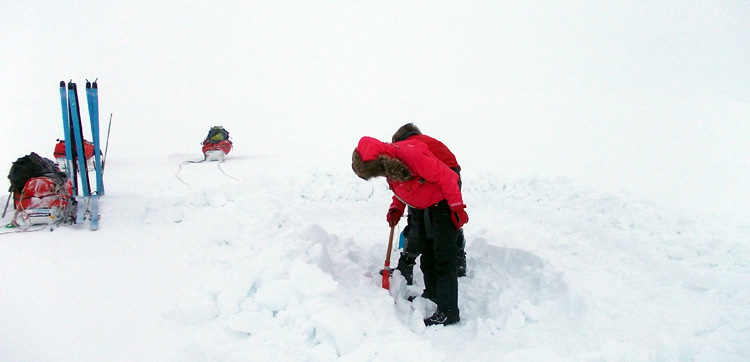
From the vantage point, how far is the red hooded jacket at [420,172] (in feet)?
8.70

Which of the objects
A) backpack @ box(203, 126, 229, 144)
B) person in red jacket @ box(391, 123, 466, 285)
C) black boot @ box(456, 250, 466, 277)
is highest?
backpack @ box(203, 126, 229, 144)

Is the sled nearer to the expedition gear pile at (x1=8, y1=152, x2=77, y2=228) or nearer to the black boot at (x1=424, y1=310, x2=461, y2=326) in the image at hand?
the expedition gear pile at (x1=8, y1=152, x2=77, y2=228)

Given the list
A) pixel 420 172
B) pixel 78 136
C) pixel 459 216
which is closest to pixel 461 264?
pixel 459 216

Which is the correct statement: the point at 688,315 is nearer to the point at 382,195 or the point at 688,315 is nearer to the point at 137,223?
the point at 382,195

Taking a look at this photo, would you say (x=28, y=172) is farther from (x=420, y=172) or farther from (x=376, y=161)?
(x=420, y=172)

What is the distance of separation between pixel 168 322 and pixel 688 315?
357cm

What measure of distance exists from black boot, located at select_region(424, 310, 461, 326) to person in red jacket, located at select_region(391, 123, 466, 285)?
549 millimetres

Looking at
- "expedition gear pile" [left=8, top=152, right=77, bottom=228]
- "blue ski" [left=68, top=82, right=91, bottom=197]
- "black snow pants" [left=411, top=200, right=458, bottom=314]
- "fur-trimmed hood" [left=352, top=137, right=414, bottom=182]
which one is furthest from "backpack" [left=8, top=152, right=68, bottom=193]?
"black snow pants" [left=411, top=200, right=458, bottom=314]

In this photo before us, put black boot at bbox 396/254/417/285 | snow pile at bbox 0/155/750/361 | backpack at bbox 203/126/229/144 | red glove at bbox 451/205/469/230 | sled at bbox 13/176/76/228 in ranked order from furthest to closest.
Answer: backpack at bbox 203/126/229/144 → sled at bbox 13/176/76/228 → black boot at bbox 396/254/417/285 → red glove at bbox 451/205/469/230 → snow pile at bbox 0/155/750/361

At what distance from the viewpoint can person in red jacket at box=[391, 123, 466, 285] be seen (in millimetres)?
3182

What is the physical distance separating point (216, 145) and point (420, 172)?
274 inches

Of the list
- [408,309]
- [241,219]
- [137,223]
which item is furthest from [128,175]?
[408,309]

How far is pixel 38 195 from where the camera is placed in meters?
3.90

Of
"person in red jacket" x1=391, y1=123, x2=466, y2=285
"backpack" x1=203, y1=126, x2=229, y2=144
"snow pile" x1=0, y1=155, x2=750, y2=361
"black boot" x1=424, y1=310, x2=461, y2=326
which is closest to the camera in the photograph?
"snow pile" x1=0, y1=155, x2=750, y2=361
